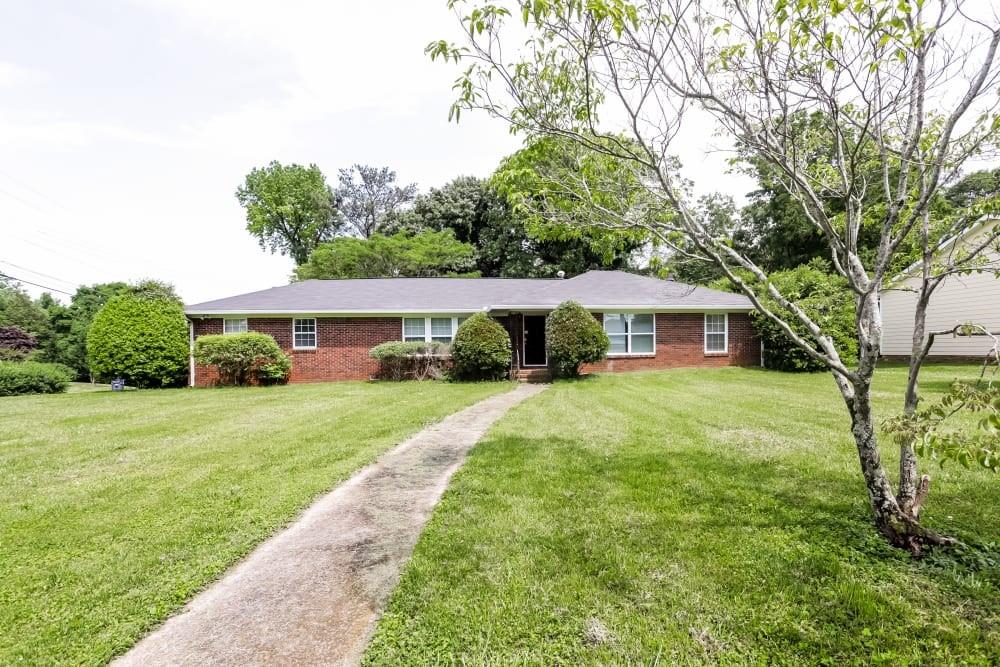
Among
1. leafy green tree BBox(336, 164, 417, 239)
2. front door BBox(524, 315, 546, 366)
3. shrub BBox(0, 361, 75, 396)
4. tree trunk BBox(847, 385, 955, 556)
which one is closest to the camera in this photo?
tree trunk BBox(847, 385, 955, 556)

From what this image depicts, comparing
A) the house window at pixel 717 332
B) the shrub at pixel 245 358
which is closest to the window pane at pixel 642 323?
the house window at pixel 717 332

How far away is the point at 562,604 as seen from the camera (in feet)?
8.55

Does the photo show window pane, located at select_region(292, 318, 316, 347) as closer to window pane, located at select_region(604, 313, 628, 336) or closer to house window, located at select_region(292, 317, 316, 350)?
house window, located at select_region(292, 317, 316, 350)

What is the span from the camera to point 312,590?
2873 mm

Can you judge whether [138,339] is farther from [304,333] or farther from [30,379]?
[304,333]

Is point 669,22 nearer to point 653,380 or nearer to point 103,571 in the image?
point 103,571

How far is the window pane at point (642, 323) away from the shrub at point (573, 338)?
10.6ft

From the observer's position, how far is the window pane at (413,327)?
1630 cm

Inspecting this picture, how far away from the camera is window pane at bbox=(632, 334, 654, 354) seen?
16.5 meters

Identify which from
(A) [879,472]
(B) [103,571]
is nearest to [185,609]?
(B) [103,571]

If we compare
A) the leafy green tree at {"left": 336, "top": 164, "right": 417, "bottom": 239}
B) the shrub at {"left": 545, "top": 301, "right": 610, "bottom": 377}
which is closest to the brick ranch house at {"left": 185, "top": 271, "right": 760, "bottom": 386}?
the shrub at {"left": 545, "top": 301, "right": 610, "bottom": 377}

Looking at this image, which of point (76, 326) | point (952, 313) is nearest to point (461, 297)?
point (952, 313)

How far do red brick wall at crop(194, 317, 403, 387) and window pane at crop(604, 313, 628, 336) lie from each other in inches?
289

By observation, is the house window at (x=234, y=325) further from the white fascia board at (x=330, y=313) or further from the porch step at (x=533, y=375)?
the porch step at (x=533, y=375)
